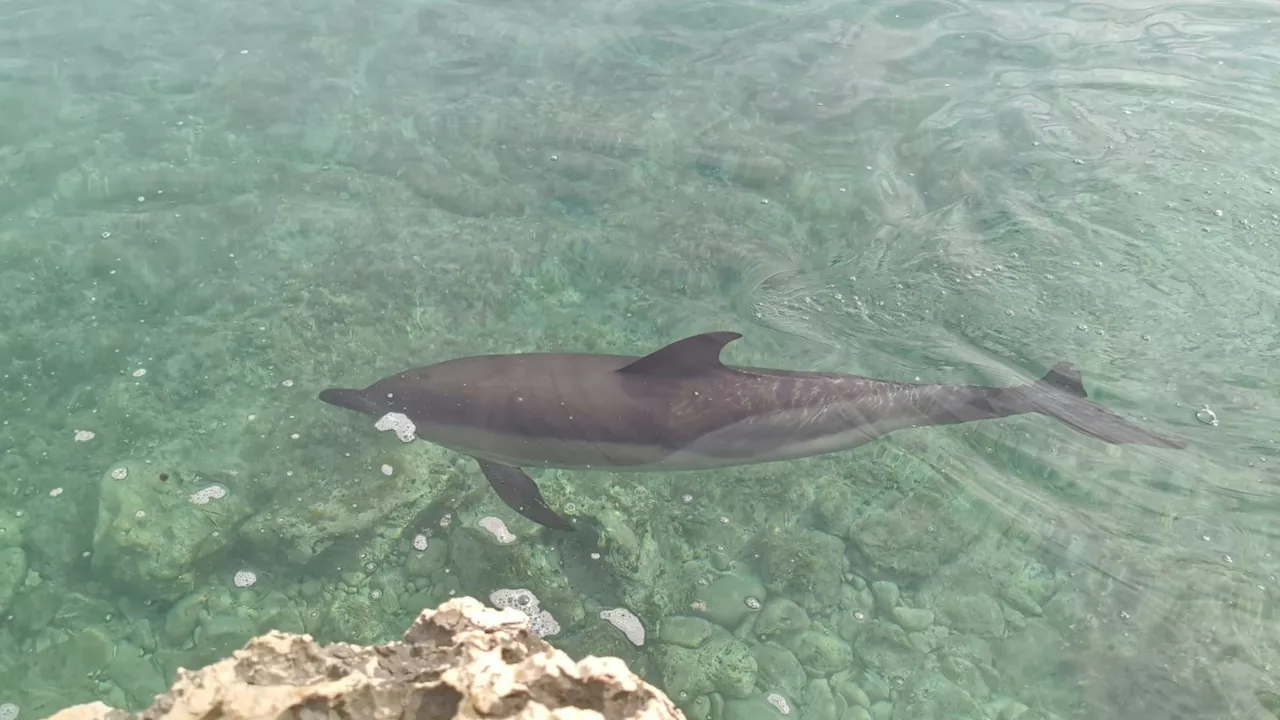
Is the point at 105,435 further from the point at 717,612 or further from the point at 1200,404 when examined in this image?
the point at 1200,404

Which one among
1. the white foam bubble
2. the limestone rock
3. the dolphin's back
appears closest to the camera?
the limestone rock

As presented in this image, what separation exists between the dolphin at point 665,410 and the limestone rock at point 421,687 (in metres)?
2.13

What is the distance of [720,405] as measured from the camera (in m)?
4.88

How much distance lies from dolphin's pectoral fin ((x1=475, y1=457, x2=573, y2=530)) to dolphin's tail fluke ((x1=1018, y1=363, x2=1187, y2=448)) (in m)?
3.14

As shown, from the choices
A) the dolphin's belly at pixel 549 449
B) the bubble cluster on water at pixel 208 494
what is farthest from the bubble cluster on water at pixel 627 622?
the bubble cluster on water at pixel 208 494

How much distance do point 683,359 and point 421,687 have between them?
263 centimetres

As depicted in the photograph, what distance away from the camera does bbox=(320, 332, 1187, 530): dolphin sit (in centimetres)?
485

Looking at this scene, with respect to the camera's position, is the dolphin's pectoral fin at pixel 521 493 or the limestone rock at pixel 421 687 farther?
the dolphin's pectoral fin at pixel 521 493

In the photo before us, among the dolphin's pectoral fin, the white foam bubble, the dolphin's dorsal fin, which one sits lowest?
the dolphin's pectoral fin

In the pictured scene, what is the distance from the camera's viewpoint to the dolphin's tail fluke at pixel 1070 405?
208 inches

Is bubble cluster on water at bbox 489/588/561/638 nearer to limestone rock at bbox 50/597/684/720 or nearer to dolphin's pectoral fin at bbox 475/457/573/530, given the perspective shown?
dolphin's pectoral fin at bbox 475/457/573/530

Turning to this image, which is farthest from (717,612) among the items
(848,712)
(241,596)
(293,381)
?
(293,381)

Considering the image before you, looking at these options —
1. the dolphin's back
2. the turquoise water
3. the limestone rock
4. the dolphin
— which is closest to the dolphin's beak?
the dolphin

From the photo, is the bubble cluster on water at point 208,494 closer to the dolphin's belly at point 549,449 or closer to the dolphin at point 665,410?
the dolphin at point 665,410
